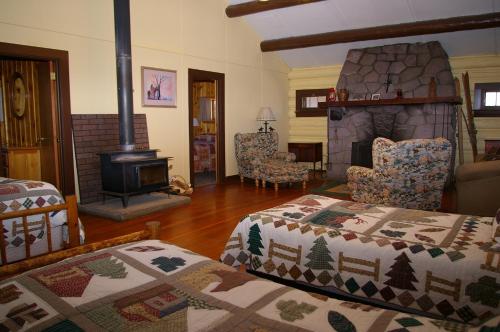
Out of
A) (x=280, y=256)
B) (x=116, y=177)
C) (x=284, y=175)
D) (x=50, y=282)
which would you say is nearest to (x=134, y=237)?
(x=50, y=282)

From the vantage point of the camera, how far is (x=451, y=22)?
6.20 m

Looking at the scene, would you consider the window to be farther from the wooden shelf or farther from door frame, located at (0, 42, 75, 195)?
door frame, located at (0, 42, 75, 195)

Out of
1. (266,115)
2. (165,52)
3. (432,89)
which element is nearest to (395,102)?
(432,89)

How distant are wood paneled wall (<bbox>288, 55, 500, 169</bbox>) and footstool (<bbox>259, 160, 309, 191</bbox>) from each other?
212 cm

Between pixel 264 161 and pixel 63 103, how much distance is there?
11.1 feet

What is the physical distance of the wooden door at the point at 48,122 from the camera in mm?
4820

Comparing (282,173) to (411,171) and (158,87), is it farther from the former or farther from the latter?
(411,171)

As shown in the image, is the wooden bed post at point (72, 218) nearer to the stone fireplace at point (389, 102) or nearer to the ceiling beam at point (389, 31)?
the stone fireplace at point (389, 102)

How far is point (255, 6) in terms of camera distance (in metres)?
6.72

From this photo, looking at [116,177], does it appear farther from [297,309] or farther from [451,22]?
[451,22]

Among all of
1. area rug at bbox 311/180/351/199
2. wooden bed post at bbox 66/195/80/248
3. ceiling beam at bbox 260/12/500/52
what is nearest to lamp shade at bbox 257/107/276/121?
ceiling beam at bbox 260/12/500/52

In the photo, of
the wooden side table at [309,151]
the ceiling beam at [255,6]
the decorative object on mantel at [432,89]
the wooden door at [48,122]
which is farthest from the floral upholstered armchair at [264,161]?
the wooden door at [48,122]

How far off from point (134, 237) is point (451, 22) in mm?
6164

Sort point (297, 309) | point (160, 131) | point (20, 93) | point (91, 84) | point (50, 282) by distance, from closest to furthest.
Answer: point (297, 309) < point (50, 282) < point (91, 84) < point (20, 93) < point (160, 131)
